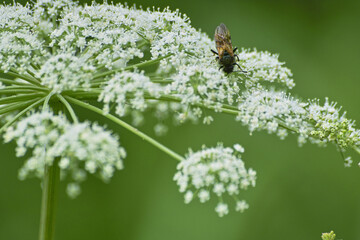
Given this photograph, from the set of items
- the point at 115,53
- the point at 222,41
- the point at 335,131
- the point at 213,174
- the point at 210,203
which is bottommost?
the point at 213,174

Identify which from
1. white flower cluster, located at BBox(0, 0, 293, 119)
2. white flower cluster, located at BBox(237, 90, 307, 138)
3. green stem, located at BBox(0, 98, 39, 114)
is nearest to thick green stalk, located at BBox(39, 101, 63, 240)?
green stem, located at BBox(0, 98, 39, 114)

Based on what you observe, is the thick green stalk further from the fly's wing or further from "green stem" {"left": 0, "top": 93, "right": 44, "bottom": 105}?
the fly's wing

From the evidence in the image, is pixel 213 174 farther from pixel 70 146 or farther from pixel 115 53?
pixel 115 53

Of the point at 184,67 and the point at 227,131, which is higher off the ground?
the point at 227,131

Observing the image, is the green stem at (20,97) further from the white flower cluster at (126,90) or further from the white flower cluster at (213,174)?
the white flower cluster at (213,174)

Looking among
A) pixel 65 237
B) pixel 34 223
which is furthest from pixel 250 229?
pixel 34 223

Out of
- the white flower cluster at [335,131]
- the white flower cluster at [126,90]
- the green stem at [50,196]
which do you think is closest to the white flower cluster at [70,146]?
the white flower cluster at [126,90]

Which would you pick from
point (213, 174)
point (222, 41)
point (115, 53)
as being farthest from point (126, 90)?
point (222, 41)

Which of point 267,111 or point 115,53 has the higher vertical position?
point 115,53

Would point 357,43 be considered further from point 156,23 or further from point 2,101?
Answer: point 2,101

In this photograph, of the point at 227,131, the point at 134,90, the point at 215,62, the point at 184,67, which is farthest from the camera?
the point at 227,131

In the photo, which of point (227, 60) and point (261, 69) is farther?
point (261, 69)
